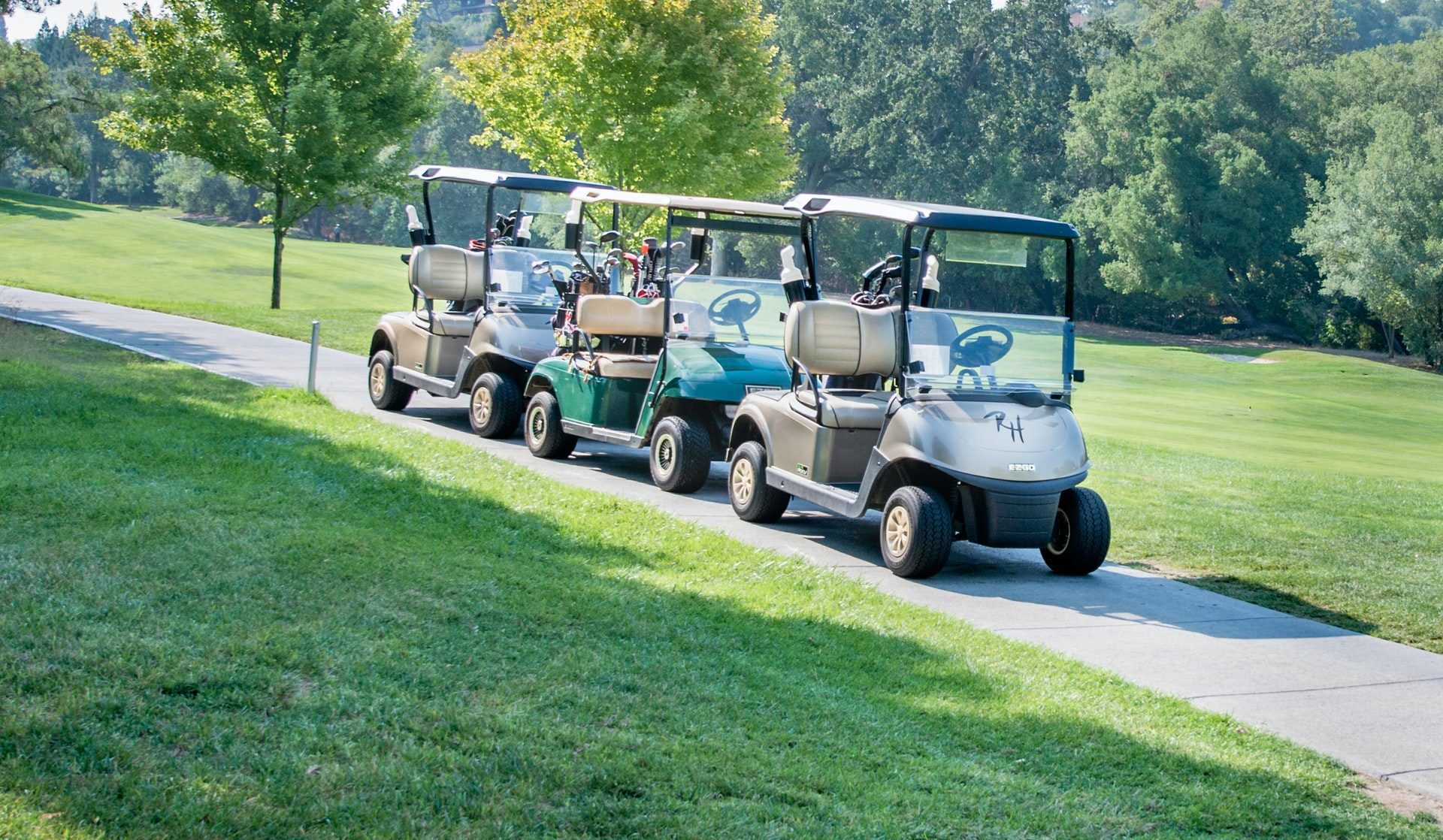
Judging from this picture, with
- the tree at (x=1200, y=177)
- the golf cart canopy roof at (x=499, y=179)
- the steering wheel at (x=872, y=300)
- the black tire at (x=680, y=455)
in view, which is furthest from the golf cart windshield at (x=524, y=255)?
the tree at (x=1200, y=177)

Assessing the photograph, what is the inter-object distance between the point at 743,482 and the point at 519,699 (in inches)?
204

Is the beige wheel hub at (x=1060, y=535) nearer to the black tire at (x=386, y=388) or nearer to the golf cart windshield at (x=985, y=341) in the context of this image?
the golf cart windshield at (x=985, y=341)

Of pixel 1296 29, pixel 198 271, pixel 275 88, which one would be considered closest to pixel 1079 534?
pixel 275 88

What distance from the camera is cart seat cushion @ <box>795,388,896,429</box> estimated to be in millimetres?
9414

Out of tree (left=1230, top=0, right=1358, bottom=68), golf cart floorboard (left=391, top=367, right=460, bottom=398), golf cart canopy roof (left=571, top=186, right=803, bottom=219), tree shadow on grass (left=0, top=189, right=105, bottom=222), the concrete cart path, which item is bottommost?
the concrete cart path

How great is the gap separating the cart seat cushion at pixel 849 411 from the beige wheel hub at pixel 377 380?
6.34 m

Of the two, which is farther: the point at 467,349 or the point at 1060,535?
the point at 467,349

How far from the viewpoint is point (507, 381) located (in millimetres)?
13188

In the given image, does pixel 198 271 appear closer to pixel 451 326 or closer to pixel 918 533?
pixel 451 326

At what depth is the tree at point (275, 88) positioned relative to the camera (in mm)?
25172

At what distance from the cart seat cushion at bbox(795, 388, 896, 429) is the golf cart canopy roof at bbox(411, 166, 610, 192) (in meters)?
4.34

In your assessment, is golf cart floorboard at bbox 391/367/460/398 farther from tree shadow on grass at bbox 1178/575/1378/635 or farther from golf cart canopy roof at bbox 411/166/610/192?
tree shadow on grass at bbox 1178/575/1378/635

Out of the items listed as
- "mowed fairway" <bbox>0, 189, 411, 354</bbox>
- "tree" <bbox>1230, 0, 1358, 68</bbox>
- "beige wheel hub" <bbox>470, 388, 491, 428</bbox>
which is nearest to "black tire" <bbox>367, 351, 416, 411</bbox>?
"beige wheel hub" <bbox>470, 388, 491, 428</bbox>

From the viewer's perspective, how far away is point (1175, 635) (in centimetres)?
768
